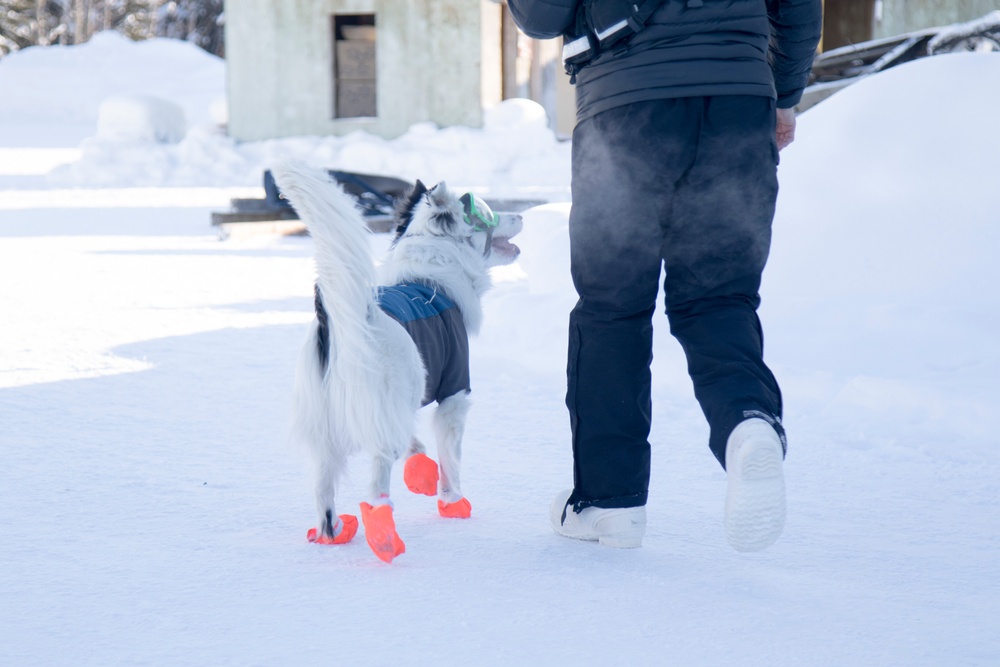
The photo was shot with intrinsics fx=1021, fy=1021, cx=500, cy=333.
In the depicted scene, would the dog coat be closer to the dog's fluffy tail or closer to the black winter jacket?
the dog's fluffy tail

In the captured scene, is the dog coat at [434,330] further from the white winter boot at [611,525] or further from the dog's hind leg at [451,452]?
the white winter boot at [611,525]

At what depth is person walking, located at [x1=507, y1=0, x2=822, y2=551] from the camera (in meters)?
2.17

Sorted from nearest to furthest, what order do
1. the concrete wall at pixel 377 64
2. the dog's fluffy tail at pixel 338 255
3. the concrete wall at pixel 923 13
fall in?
the dog's fluffy tail at pixel 338 255, the concrete wall at pixel 923 13, the concrete wall at pixel 377 64

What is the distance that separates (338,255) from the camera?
7.58ft

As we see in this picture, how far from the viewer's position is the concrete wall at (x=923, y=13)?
1435 centimetres

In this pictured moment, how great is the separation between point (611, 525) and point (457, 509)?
0.49 metres

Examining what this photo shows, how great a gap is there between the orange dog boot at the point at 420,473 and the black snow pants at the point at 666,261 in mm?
452

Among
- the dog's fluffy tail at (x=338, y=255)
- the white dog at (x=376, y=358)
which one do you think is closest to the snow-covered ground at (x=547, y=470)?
the white dog at (x=376, y=358)

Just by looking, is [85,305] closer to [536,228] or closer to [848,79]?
[536,228]

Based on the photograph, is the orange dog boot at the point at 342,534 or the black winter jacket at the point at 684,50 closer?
the black winter jacket at the point at 684,50

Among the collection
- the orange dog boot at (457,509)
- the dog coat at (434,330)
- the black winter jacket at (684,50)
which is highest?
the black winter jacket at (684,50)

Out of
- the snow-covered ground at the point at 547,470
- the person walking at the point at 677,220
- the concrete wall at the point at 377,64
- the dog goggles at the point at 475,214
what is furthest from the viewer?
the concrete wall at the point at 377,64

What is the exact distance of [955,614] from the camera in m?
2.04

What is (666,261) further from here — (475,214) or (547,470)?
(547,470)
